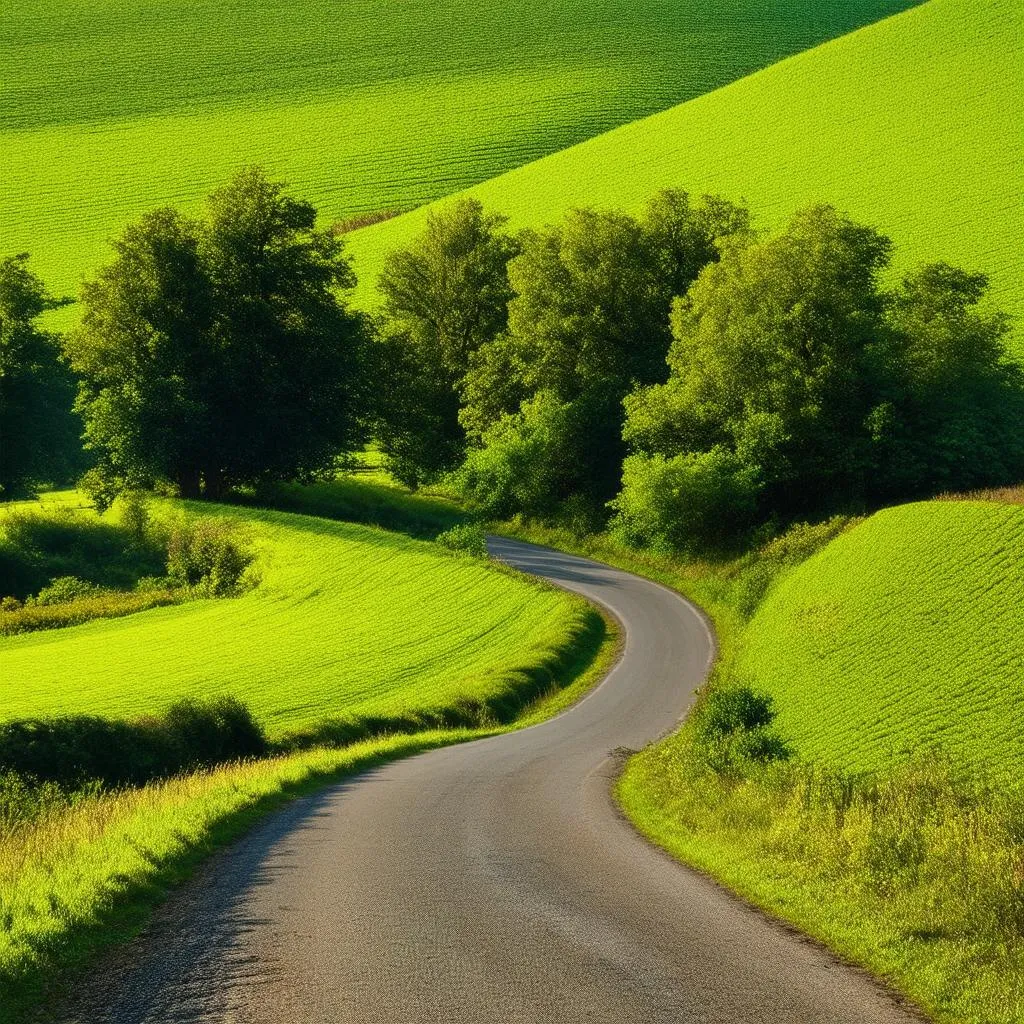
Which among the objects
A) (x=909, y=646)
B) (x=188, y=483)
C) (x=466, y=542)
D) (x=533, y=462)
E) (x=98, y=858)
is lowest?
(x=909, y=646)

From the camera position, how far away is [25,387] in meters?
80.4

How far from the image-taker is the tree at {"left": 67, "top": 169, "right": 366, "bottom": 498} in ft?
226

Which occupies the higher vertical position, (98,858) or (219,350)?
(219,350)

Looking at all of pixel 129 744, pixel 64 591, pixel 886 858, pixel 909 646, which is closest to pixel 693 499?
pixel 909 646

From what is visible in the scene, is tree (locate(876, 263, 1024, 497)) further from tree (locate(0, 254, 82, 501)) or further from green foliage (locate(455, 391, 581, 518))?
tree (locate(0, 254, 82, 501))

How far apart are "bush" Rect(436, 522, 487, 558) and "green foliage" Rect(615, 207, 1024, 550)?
752 cm

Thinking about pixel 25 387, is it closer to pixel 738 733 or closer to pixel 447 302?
pixel 447 302

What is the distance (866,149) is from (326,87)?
65750 millimetres

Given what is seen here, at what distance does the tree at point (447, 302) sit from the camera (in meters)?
89.6

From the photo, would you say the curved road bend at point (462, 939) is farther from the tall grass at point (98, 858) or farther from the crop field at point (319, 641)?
the crop field at point (319, 641)

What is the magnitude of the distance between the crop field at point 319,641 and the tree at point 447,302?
2501 cm

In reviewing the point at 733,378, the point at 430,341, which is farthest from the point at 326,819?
the point at 430,341

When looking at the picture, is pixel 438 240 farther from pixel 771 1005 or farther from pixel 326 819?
pixel 771 1005

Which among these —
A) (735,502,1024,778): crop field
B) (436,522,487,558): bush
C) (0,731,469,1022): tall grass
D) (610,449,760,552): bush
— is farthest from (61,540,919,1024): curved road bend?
(436,522,487,558): bush
